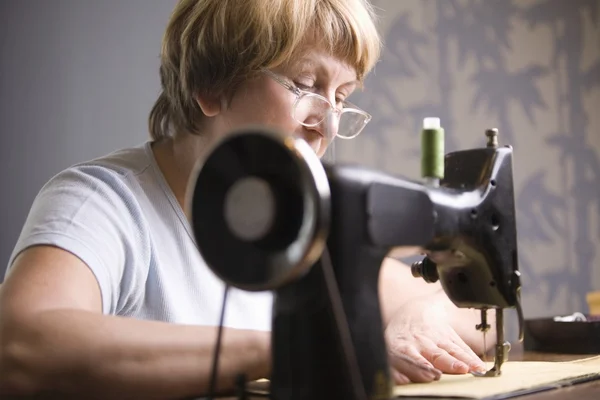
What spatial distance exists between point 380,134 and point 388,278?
45.4 inches

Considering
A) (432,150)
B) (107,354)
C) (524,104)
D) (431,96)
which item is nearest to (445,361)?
(432,150)

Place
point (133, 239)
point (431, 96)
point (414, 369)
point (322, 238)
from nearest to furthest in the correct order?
point (322, 238) → point (414, 369) → point (133, 239) → point (431, 96)

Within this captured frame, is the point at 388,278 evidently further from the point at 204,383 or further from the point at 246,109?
the point at 204,383

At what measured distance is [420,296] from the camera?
53.6 inches

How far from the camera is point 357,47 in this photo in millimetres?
1236

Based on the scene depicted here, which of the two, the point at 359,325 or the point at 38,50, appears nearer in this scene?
the point at 359,325

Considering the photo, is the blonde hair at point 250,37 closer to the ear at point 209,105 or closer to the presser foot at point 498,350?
the ear at point 209,105

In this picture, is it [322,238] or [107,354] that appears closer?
[322,238]

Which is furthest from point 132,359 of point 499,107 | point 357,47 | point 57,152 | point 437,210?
point 499,107

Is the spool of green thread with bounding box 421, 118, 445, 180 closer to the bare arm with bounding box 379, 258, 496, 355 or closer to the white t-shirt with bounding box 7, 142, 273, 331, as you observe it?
the white t-shirt with bounding box 7, 142, 273, 331

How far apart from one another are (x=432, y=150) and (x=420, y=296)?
0.61 meters

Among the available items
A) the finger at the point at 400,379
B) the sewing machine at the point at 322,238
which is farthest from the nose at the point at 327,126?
the finger at the point at 400,379

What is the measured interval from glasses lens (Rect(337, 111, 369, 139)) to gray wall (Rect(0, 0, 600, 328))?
2.42 ft

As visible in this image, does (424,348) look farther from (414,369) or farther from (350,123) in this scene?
(350,123)
